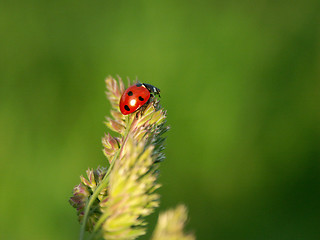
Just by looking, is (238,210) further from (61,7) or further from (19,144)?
(61,7)

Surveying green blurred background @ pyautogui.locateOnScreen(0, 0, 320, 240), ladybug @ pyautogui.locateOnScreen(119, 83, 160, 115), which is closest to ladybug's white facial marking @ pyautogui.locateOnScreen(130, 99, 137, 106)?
ladybug @ pyautogui.locateOnScreen(119, 83, 160, 115)

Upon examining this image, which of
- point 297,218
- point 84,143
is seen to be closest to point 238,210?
point 297,218

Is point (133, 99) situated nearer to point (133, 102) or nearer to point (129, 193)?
point (133, 102)

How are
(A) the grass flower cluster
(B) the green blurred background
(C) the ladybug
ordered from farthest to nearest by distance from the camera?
1. (B) the green blurred background
2. (C) the ladybug
3. (A) the grass flower cluster

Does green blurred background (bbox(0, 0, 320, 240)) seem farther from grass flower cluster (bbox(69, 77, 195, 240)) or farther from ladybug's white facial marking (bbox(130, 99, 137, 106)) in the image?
grass flower cluster (bbox(69, 77, 195, 240))

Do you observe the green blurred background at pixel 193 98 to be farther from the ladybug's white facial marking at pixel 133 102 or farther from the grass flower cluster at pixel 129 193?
the grass flower cluster at pixel 129 193

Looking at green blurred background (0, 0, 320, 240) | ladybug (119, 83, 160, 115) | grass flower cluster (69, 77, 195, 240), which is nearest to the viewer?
grass flower cluster (69, 77, 195, 240)
